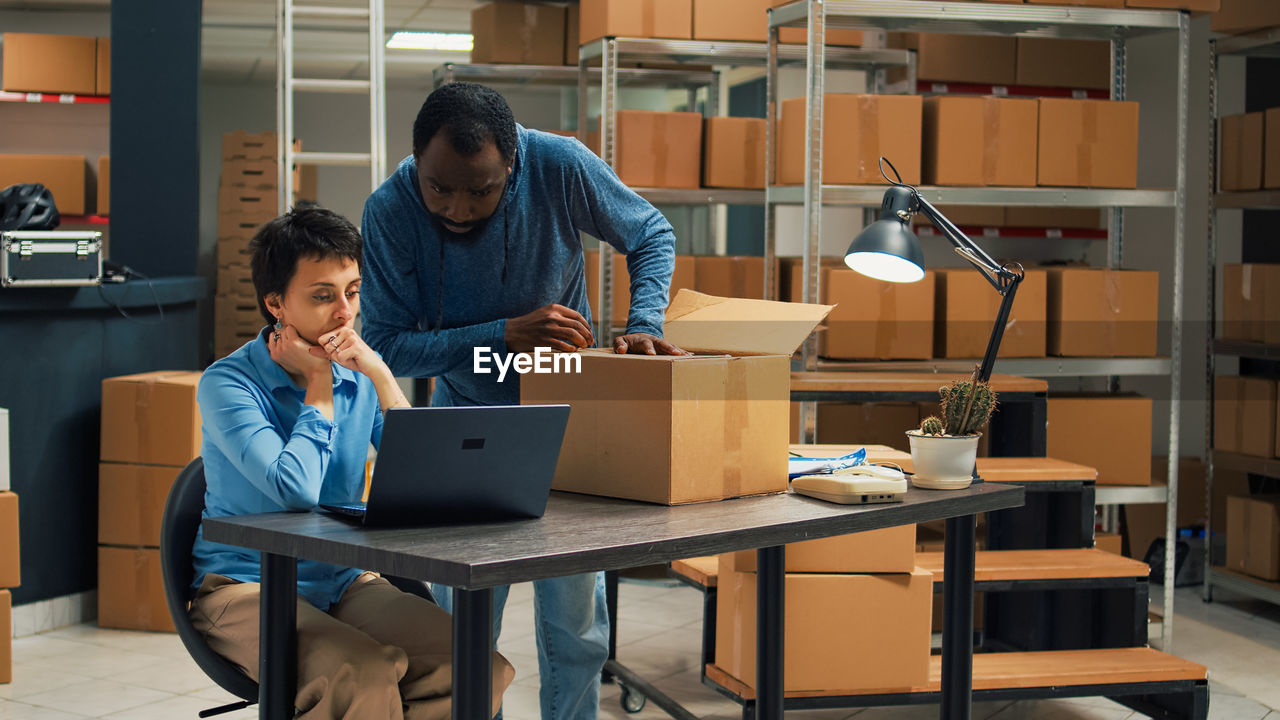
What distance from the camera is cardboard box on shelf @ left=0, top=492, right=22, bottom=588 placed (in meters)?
3.52

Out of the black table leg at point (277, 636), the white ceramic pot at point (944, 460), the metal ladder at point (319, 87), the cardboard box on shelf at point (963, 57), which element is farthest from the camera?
the cardboard box on shelf at point (963, 57)

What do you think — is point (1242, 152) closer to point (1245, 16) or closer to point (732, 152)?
point (1245, 16)

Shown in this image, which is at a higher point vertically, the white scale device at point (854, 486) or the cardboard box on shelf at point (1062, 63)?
the cardboard box on shelf at point (1062, 63)

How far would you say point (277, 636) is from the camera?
1711 millimetres

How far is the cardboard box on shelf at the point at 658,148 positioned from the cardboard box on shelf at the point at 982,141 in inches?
39.2

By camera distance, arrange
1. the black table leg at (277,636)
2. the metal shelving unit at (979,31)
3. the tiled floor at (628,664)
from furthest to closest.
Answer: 1. the metal shelving unit at (979,31)
2. the tiled floor at (628,664)
3. the black table leg at (277,636)

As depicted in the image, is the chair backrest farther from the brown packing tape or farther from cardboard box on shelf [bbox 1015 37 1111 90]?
cardboard box on shelf [bbox 1015 37 1111 90]

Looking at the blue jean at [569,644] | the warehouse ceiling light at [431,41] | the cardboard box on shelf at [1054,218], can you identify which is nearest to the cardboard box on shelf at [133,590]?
the blue jean at [569,644]

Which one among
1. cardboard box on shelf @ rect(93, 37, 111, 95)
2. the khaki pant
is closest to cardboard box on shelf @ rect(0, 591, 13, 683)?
the khaki pant

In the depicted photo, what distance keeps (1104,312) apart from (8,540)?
3.52 metres

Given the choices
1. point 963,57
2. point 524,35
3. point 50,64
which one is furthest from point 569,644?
point 50,64

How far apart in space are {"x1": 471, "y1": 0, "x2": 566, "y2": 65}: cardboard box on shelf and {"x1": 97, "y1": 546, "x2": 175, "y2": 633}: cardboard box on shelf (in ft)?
8.81

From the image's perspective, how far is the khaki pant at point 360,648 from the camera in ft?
5.64

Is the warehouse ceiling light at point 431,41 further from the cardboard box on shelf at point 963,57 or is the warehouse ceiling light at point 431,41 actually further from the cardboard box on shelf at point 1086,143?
the cardboard box on shelf at point 1086,143
